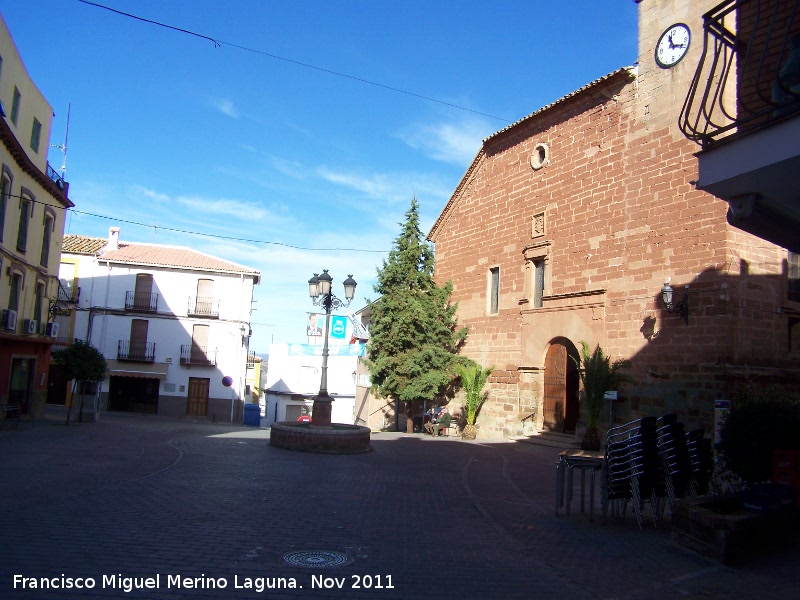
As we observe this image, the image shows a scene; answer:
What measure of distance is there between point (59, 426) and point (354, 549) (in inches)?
676

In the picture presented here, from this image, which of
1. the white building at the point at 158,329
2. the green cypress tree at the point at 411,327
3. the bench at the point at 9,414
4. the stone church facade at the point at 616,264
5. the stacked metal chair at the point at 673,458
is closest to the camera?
the stacked metal chair at the point at 673,458

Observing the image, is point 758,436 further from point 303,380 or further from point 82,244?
point 303,380

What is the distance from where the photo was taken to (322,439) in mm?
13773

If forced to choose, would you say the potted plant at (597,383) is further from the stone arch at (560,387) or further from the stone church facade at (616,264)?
the stone arch at (560,387)

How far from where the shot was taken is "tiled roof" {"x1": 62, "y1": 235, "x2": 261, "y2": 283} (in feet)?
112

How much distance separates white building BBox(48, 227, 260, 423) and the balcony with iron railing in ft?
100

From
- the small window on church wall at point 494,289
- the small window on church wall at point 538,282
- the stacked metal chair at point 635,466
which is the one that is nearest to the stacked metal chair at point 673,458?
the stacked metal chair at point 635,466

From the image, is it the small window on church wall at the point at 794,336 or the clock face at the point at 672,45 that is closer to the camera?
the small window on church wall at the point at 794,336

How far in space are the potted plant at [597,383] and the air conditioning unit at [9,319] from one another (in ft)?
56.8

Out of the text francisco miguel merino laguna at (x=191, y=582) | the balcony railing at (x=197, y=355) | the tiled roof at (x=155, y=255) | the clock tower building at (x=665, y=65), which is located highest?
the clock tower building at (x=665, y=65)

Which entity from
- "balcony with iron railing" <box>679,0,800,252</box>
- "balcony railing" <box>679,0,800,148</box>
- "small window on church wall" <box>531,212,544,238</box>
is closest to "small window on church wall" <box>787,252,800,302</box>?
"small window on church wall" <box>531,212,544,238</box>

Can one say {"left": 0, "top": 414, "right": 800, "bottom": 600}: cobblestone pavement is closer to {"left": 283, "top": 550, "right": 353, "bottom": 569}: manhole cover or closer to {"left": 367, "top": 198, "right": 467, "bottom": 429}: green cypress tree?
{"left": 283, "top": 550, "right": 353, "bottom": 569}: manhole cover

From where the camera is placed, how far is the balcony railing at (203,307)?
33969 millimetres

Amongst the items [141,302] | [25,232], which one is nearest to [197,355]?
[141,302]
